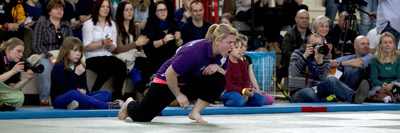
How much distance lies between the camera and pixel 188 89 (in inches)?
234

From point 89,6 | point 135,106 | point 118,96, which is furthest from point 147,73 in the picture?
point 135,106

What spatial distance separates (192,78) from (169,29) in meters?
3.45

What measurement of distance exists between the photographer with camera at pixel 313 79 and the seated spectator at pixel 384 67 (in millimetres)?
560

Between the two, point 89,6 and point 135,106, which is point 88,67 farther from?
point 135,106

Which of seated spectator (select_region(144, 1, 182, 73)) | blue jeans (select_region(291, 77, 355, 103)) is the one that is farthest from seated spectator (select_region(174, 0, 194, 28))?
blue jeans (select_region(291, 77, 355, 103))

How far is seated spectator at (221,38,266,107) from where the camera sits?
8016 millimetres

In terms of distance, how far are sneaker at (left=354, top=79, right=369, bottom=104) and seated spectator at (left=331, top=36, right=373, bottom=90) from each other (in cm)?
68

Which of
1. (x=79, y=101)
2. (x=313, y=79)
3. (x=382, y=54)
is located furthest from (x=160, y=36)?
(x=382, y=54)

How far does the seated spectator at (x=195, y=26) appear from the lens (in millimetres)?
9242

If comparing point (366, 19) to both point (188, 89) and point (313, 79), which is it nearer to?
point (313, 79)

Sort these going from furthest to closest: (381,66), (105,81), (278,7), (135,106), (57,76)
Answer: (278,7)
(381,66)
(105,81)
(57,76)
(135,106)

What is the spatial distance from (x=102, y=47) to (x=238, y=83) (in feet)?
6.06

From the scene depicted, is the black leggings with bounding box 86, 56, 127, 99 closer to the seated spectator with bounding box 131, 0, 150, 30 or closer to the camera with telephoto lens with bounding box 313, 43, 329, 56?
the seated spectator with bounding box 131, 0, 150, 30

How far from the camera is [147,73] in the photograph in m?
8.86
